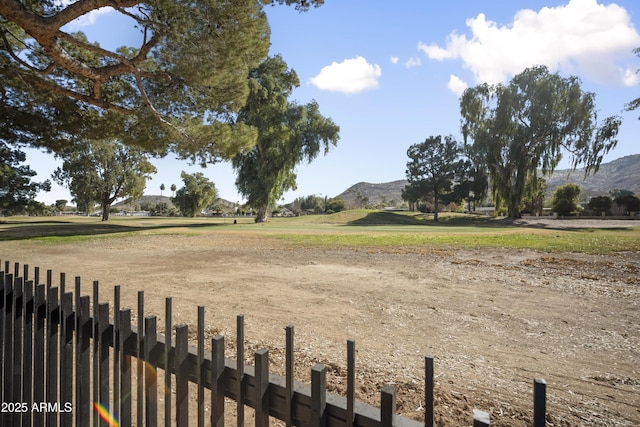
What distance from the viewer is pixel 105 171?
4362cm

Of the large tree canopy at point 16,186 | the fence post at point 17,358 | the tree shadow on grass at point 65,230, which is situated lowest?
the tree shadow on grass at point 65,230

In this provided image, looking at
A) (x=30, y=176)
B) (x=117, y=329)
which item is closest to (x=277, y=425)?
(x=117, y=329)

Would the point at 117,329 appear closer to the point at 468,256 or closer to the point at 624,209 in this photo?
the point at 468,256

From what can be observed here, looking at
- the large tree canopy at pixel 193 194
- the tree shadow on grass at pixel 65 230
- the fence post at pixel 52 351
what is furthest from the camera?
the large tree canopy at pixel 193 194

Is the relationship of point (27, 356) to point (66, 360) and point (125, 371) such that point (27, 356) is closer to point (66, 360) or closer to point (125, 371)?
point (66, 360)

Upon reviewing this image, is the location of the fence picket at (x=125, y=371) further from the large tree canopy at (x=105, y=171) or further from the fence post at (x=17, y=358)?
the large tree canopy at (x=105, y=171)

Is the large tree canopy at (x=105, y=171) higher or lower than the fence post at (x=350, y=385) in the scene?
higher

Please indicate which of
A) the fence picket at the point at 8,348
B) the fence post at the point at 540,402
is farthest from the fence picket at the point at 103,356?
the fence post at the point at 540,402

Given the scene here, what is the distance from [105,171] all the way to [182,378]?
51.3 m

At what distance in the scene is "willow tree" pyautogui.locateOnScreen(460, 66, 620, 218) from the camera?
110 ft

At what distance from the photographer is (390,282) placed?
7.92 metres

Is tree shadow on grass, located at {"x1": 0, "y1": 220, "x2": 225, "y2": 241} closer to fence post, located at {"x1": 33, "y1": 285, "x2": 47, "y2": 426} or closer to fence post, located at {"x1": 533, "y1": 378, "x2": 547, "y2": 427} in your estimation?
fence post, located at {"x1": 33, "y1": 285, "x2": 47, "y2": 426}

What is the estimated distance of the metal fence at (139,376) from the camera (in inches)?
53.0

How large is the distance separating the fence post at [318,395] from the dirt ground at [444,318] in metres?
1.87
